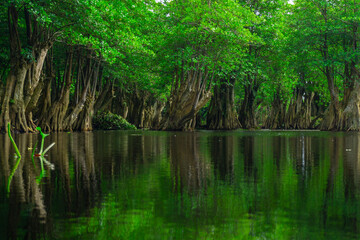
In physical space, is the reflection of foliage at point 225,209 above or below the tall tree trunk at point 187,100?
below

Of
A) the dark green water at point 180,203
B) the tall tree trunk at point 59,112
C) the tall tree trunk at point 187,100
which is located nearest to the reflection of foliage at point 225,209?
the dark green water at point 180,203

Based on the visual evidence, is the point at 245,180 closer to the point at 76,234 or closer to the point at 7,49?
the point at 76,234

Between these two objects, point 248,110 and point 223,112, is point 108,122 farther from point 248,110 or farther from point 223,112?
point 248,110

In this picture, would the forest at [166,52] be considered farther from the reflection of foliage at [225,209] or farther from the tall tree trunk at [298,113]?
the reflection of foliage at [225,209]

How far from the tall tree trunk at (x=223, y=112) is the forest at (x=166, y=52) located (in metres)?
0.09

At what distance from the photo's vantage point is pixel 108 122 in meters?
36.5

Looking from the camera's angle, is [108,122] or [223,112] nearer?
[108,122]

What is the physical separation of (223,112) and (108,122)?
952cm

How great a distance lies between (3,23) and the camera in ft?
84.2

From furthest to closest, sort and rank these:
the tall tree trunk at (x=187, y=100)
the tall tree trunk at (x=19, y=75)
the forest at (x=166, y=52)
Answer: the tall tree trunk at (x=187, y=100), the forest at (x=166, y=52), the tall tree trunk at (x=19, y=75)

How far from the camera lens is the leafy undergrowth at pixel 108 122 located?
119 feet

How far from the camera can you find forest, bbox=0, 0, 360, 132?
21.3m

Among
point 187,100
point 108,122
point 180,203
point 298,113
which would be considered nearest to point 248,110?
point 298,113

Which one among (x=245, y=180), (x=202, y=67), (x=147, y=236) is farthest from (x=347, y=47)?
(x=147, y=236)
